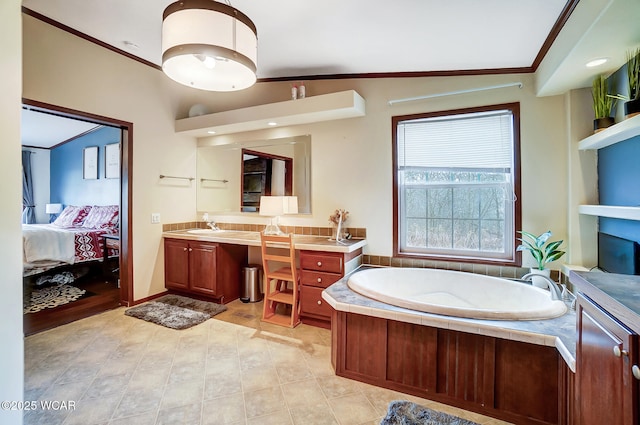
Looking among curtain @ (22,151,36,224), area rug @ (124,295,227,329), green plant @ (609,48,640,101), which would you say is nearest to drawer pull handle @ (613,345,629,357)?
green plant @ (609,48,640,101)

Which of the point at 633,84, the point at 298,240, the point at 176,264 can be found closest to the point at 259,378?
the point at 298,240

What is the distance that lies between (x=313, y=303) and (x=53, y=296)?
3.36m

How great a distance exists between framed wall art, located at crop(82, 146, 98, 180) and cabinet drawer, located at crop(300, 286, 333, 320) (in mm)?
5423

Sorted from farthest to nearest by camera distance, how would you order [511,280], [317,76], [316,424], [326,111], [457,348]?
[317,76] < [326,111] < [511,280] < [457,348] < [316,424]

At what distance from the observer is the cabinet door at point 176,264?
3664mm

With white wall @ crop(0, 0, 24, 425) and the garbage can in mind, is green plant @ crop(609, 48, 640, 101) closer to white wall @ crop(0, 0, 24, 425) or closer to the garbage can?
white wall @ crop(0, 0, 24, 425)

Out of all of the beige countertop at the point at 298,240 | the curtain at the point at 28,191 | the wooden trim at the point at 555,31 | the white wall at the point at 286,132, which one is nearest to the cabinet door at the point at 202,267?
the beige countertop at the point at 298,240

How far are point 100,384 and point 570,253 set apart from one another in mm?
3837

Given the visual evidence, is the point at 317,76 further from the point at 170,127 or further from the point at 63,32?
the point at 63,32

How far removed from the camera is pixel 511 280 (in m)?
2.57

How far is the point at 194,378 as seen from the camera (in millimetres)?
2102

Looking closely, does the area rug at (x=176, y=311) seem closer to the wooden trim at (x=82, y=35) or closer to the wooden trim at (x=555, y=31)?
the wooden trim at (x=82, y=35)

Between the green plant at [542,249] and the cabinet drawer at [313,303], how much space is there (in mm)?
1847

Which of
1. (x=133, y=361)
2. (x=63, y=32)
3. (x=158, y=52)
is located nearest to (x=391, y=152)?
(x=158, y=52)
